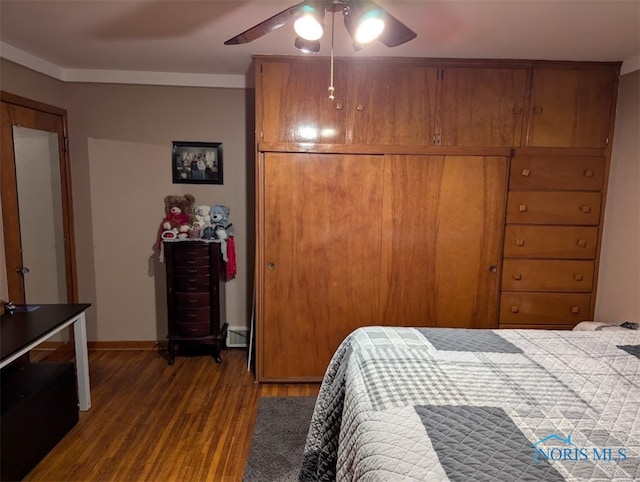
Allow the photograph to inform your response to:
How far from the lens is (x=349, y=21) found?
5.41 ft

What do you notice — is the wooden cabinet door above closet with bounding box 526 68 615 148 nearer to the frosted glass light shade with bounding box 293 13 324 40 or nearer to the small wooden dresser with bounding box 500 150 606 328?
the small wooden dresser with bounding box 500 150 606 328

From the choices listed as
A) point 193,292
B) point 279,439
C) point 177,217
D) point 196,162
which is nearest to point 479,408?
point 279,439

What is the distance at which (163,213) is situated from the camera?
3424 millimetres

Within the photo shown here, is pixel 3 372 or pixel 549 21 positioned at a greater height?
pixel 549 21

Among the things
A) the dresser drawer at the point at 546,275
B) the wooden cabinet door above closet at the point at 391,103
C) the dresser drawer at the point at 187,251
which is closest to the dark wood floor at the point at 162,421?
the dresser drawer at the point at 187,251

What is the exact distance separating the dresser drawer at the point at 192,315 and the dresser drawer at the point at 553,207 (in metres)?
2.42

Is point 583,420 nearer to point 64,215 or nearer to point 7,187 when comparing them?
point 7,187

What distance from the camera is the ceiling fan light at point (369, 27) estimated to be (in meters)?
1.47

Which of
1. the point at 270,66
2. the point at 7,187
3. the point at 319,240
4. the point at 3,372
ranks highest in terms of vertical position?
the point at 270,66

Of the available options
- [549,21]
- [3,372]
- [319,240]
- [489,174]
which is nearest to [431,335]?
[319,240]

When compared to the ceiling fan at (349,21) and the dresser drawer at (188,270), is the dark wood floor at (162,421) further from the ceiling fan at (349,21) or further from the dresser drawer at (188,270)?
the ceiling fan at (349,21)

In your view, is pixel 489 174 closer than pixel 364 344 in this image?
No

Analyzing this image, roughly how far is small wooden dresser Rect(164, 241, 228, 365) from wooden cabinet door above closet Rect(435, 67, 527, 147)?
196 centimetres

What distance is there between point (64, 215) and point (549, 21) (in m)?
3.66
